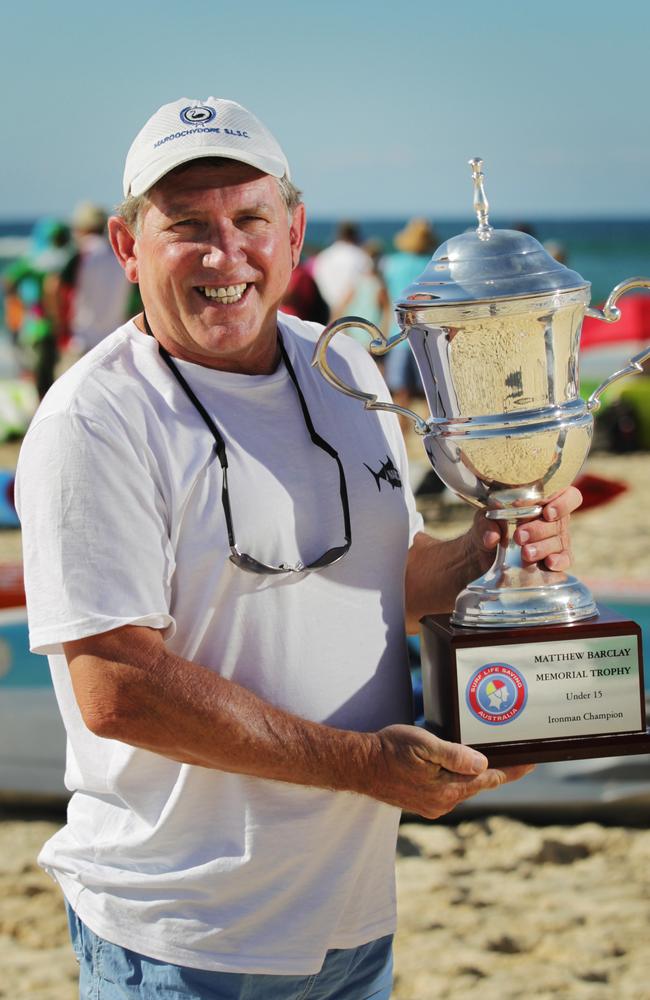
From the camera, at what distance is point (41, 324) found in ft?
35.2

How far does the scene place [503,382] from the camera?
6.10ft

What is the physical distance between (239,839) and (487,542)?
22.0 inches

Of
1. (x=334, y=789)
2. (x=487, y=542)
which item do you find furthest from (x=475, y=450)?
Result: (x=334, y=789)

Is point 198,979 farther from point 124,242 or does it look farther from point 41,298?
point 41,298

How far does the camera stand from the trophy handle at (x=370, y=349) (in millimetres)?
1773

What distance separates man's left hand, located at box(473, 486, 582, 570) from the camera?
1.93 metres

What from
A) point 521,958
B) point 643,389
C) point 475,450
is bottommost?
point 521,958

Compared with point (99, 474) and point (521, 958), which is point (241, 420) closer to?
point (99, 474)

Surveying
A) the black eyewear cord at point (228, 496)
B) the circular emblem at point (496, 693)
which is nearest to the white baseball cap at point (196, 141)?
the black eyewear cord at point (228, 496)

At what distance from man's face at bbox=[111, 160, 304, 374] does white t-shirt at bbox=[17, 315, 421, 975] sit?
52 millimetres

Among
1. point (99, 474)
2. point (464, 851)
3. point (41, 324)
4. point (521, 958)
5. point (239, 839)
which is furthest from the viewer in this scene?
point (41, 324)

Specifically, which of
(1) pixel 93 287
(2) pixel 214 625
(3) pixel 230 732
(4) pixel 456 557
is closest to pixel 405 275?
(1) pixel 93 287

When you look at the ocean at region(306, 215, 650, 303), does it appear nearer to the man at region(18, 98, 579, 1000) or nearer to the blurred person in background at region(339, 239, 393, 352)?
the blurred person in background at region(339, 239, 393, 352)

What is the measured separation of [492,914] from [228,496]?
2.18 meters
